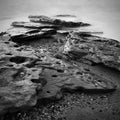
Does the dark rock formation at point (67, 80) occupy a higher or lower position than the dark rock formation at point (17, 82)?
lower

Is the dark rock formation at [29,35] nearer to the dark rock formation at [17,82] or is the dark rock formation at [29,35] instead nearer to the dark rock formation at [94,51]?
the dark rock formation at [94,51]

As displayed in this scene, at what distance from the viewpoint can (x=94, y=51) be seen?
518 cm

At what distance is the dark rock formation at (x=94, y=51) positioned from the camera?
484 cm

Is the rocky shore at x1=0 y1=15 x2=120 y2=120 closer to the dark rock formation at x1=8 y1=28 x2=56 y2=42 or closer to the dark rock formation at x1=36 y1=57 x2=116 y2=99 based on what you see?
the dark rock formation at x1=36 y1=57 x2=116 y2=99

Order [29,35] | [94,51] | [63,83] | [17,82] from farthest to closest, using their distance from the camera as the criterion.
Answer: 1. [29,35]
2. [94,51]
3. [63,83]
4. [17,82]

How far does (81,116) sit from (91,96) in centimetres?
70

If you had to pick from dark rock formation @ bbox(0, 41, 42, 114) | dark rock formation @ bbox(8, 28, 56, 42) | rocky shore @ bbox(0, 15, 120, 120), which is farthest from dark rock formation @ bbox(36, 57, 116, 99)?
dark rock formation @ bbox(8, 28, 56, 42)

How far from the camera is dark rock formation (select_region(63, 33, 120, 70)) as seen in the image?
484 cm

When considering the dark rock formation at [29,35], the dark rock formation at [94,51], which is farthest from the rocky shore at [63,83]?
the dark rock formation at [29,35]

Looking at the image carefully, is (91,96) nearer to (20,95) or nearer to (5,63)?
(20,95)

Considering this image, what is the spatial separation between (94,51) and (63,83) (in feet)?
5.91

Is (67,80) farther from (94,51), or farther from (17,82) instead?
(94,51)

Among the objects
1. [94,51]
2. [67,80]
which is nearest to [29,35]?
[94,51]

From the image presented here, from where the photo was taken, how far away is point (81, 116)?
3387 millimetres
